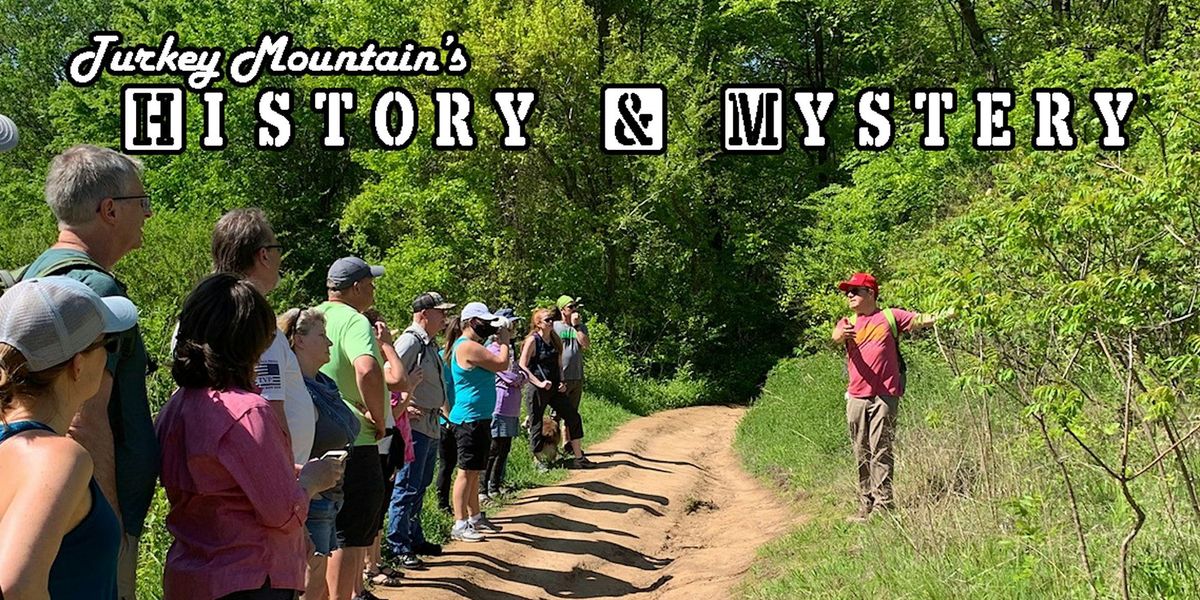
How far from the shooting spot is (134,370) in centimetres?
345

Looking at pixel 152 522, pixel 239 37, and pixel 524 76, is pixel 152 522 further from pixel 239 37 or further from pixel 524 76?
pixel 239 37

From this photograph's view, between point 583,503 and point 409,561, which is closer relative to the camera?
A: point 409,561

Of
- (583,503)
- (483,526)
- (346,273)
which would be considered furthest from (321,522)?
(583,503)

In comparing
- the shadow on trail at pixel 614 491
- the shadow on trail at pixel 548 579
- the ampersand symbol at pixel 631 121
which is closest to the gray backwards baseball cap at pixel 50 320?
the shadow on trail at pixel 548 579

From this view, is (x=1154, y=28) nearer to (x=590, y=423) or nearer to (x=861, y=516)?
(x=590, y=423)

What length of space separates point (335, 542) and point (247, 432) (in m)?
1.98

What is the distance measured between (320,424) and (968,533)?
3.90 metres

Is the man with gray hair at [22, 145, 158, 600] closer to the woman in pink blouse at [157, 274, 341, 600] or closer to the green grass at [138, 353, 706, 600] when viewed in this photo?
the woman in pink blouse at [157, 274, 341, 600]

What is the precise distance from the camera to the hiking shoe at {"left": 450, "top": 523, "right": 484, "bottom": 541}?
8953mm

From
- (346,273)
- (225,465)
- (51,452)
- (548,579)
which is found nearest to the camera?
(51,452)

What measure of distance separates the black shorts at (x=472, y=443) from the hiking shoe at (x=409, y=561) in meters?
1.16

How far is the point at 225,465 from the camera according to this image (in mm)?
3562

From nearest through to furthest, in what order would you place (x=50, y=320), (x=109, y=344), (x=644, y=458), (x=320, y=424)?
(x=50, y=320) < (x=109, y=344) < (x=320, y=424) < (x=644, y=458)

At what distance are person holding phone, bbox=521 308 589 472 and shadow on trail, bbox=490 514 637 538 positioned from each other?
252 cm
